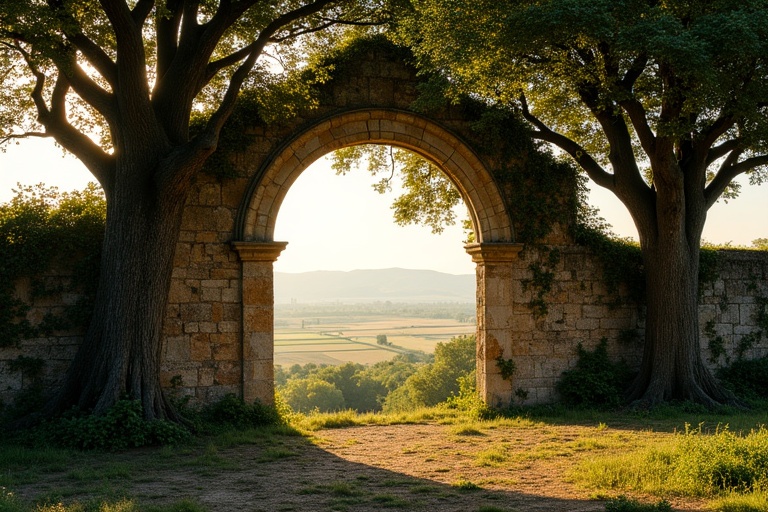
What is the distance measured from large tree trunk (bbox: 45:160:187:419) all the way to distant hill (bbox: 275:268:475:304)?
137 metres

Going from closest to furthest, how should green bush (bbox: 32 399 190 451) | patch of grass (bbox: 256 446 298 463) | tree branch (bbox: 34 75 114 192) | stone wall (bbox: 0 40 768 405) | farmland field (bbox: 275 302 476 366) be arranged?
patch of grass (bbox: 256 446 298 463) < green bush (bbox: 32 399 190 451) < tree branch (bbox: 34 75 114 192) < stone wall (bbox: 0 40 768 405) < farmland field (bbox: 275 302 476 366)

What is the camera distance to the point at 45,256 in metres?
8.71

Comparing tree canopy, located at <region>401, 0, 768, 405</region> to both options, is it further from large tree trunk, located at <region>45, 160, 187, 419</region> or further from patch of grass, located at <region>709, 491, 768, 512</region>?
patch of grass, located at <region>709, 491, 768, 512</region>

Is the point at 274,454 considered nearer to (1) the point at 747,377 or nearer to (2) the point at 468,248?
(2) the point at 468,248

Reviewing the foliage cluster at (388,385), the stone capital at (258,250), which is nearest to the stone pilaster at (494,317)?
the stone capital at (258,250)

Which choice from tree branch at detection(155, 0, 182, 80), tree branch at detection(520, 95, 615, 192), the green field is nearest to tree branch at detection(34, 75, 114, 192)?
tree branch at detection(155, 0, 182, 80)

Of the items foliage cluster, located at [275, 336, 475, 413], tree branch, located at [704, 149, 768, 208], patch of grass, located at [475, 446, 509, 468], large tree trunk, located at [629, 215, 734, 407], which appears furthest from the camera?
foliage cluster, located at [275, 336, 475, 413]

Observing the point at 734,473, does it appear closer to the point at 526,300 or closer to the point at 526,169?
the point at 526,300

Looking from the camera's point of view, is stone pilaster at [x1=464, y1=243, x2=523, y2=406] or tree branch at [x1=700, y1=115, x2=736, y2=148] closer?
tree branch at [x1=700, y1=115, x2=736, y2=148]

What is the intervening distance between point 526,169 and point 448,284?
154m

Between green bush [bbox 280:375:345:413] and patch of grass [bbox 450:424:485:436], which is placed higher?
patch of grass [bbox 450:424:485:436]

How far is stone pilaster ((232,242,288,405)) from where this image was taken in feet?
31.2

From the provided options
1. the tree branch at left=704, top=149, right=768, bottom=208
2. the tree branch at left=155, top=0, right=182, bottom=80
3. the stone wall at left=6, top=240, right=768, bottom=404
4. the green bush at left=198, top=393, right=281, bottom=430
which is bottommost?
the green bush at left=198, top=393, right=281, bottom=430

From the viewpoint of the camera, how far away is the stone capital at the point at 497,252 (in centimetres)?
1046
